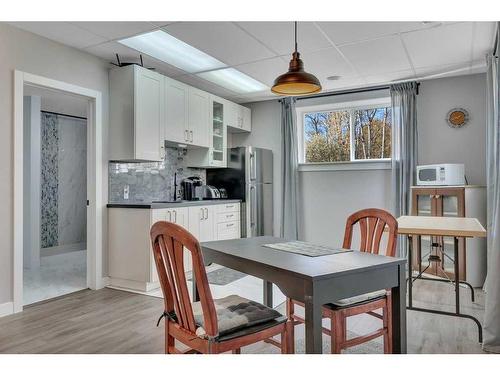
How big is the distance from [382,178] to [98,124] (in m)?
3.56

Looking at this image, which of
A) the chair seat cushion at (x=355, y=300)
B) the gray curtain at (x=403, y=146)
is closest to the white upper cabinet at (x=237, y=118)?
the gray curtain at (x=403, y=146)

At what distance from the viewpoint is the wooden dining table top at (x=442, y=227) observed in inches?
102

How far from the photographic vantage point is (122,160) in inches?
161

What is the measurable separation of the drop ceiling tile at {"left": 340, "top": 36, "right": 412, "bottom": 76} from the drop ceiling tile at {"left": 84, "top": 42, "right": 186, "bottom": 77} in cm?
194

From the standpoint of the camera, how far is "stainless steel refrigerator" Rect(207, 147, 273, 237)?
5320 millimetres

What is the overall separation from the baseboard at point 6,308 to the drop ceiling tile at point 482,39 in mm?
4526

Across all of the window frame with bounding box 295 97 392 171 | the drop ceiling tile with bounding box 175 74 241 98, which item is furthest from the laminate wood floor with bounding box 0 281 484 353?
the drop ceiling tile with bounding box 175 74 241 98

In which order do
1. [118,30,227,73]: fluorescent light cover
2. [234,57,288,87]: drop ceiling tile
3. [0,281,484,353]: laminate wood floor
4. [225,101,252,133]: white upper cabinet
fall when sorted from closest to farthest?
[0,281,484,353]: laminate wood floor < [118,30,227,73]: fluorescent light cover < [234,57,288,87]: drop ceiling tile < [225,101,252,133]: white upper cabinet

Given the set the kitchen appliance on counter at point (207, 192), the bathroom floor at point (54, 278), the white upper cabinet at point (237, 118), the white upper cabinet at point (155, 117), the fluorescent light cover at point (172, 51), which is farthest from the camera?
the white upper cabinet at point (237, 118)

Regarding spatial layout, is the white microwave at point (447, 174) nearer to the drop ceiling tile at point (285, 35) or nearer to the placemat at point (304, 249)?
the drop ceiling tile at point (285, 35)

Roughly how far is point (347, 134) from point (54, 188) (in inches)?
187

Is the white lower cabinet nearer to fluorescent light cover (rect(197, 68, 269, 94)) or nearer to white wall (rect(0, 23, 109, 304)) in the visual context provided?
white wall (rect(0, 23, 109, 304))
